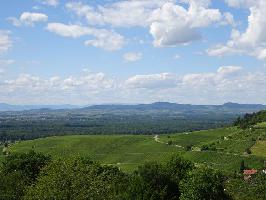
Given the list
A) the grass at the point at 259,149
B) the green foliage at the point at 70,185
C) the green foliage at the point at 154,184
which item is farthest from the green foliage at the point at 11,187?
the grass at the point at 259,149

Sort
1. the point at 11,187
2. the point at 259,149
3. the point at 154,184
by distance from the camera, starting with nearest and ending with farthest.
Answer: the point at 11,187 < the point at 154,184 < the point at 259,149

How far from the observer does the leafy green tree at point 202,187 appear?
75838 mm

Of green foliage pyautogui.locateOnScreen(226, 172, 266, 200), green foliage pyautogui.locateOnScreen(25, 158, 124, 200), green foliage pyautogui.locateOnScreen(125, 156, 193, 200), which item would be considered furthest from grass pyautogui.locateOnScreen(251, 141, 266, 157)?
green foliage pyautogui.locateOnScreen(25, 158, 124, 200)

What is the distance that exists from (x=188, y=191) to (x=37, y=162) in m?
39.2

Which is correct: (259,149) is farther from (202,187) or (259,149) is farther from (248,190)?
(202,187)

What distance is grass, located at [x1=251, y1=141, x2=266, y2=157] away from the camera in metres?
179

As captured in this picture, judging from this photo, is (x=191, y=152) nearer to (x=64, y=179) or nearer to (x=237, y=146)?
(x=237, y=146)

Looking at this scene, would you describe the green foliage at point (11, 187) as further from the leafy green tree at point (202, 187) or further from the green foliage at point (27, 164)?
the leafy green tree at point (202, 187)

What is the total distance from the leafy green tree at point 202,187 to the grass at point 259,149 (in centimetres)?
10173

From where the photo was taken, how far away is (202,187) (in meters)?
77.8

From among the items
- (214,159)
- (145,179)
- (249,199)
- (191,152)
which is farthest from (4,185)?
(191,152)

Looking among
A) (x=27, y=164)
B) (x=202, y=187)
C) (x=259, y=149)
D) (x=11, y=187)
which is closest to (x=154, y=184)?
(x=202, y=187)

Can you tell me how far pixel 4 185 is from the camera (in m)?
73.0

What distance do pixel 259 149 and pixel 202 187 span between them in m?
112
